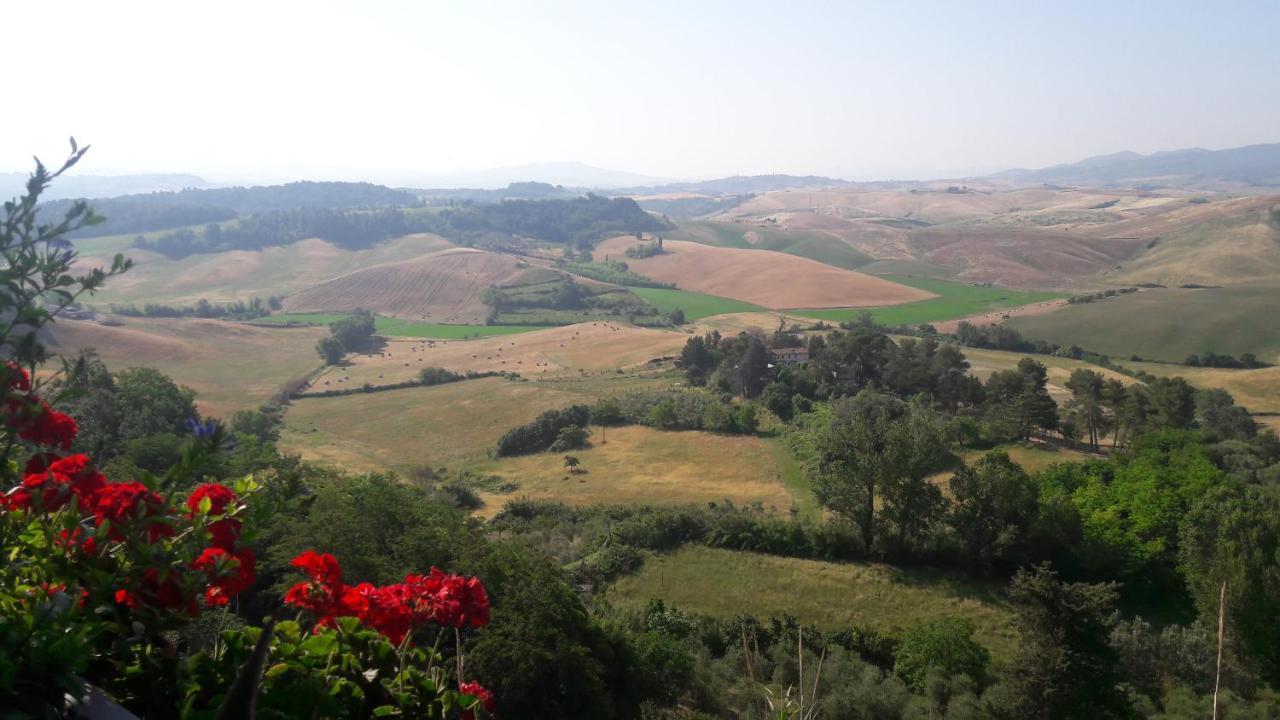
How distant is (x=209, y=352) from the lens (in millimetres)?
73562

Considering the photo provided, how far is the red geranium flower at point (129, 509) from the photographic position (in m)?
4.14

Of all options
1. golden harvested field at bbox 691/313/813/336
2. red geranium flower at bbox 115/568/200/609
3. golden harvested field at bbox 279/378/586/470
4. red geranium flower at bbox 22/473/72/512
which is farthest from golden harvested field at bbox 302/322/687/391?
red geranium flower at bbox 115/568/200/609

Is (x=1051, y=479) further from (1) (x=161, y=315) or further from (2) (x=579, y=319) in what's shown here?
(1) (x=161, y=315)

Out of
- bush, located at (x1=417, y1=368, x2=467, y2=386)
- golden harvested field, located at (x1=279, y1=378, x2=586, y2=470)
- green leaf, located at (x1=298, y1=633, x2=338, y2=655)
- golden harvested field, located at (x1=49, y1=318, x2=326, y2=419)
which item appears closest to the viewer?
green leaf, located at (x1=298, y1=633, x2=338, y2=655)

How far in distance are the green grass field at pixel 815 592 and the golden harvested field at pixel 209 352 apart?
43255 mm

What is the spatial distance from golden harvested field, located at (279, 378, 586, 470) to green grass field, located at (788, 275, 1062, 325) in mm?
48651

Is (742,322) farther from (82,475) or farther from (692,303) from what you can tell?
(82,475)

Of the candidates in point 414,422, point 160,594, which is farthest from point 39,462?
point 414,422

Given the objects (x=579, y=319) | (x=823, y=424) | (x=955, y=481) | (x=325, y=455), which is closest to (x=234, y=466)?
(x=325, y=455)

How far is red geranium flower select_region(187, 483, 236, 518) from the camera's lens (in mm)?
Answer: 4430

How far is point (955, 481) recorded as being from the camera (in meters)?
28.5

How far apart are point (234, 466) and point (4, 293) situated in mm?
26219

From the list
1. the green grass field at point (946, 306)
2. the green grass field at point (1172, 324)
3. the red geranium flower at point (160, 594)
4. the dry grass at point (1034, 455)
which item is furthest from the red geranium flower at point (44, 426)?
the green grass field at point (946, 306)

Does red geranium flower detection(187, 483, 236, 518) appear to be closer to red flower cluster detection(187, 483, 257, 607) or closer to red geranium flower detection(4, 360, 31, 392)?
red flower cluster detection(187, 483, 257, 607)
